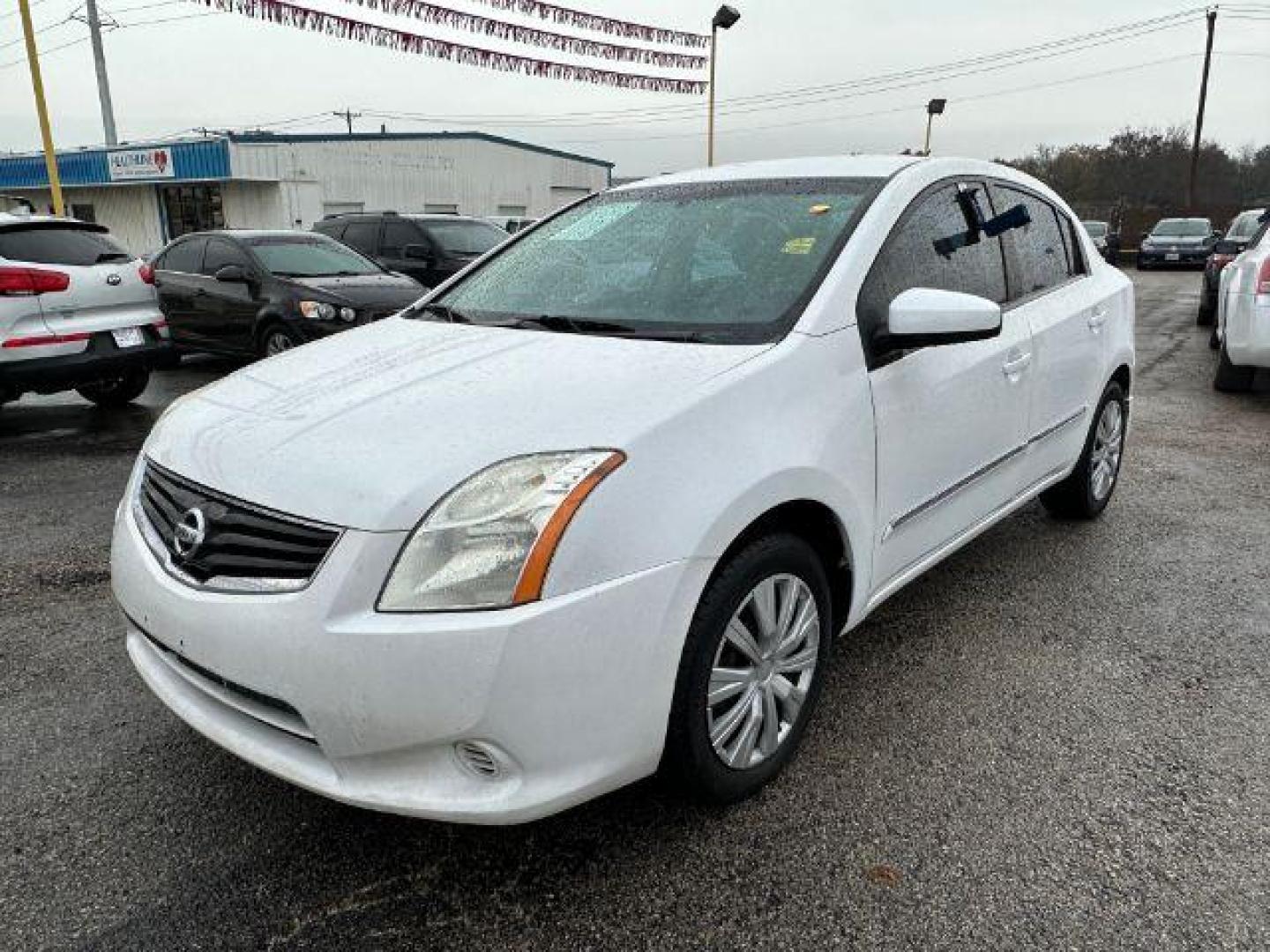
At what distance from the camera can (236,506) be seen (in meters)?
2.01

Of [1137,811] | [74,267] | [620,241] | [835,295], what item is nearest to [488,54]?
[74,267]

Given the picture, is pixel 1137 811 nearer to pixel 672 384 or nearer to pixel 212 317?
pixel 672 384

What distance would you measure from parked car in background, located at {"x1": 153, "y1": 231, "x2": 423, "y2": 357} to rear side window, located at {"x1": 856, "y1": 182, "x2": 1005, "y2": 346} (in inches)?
220

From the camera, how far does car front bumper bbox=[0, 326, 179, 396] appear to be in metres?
6.22

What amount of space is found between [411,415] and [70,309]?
5.64m

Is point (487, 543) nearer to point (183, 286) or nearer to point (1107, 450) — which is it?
point (1107, 450)

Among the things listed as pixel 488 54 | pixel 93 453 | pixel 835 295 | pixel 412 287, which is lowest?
pixel 93 453

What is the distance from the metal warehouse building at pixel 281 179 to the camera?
31156 mm

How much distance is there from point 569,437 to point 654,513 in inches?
Answer: 9.4

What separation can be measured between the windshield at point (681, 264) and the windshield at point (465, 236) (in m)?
7.94

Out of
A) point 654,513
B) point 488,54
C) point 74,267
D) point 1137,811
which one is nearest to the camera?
point 654,513

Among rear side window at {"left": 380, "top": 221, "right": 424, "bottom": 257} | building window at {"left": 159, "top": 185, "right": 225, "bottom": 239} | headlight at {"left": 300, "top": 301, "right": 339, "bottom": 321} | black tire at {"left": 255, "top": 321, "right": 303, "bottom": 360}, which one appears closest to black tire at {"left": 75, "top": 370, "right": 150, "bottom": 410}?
black tire at {"left": 255, "top": 321, "right": 303, "bottom": 360}

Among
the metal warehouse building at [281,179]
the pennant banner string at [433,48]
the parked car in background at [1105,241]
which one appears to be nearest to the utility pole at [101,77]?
the metal warehouse building at [281,179]

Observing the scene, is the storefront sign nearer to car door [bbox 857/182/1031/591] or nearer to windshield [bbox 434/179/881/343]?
windshield [bbox 434/179/881/343]
